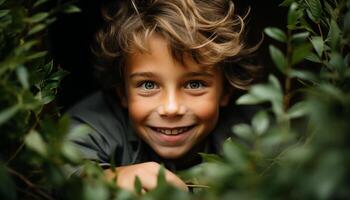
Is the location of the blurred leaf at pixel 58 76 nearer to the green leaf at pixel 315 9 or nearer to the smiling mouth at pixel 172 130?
the smiling mouth at pixel 172 130

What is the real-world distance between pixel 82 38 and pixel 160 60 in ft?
4.66

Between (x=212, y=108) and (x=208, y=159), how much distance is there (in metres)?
0.74

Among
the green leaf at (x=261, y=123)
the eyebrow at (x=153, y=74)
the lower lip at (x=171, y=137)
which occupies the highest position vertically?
the green leaf at (x=261, y=123)

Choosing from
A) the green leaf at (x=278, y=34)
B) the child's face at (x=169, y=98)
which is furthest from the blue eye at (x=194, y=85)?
the green leaf at (x=278, y=34)

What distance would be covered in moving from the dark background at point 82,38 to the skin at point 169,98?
36.4 inches

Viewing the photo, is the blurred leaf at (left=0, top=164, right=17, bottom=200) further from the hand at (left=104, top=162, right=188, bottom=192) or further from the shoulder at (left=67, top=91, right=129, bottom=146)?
the shoulder at (left=67, top=91, right=129, bottom=146)

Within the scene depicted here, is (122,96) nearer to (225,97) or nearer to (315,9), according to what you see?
(225,97)

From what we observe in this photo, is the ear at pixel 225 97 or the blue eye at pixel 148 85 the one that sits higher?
the blue eye at pixel 148 85

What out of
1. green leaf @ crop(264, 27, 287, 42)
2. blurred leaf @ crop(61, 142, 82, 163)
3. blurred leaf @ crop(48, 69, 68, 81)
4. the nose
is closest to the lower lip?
the nose

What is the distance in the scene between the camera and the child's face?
177 centimetres

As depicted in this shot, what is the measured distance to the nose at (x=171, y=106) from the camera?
5.73 ft

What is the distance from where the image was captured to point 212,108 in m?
1.90

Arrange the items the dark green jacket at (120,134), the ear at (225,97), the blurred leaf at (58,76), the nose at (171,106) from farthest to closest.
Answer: the ear at (225,97) → the dark green jacket at (120,134) → the nose at (171,106) → the blurred leaf at (58,76)

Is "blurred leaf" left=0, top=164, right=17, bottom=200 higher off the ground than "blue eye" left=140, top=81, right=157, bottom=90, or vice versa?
"blurred leaf" left=0, top=164, right=17, bottom=200
